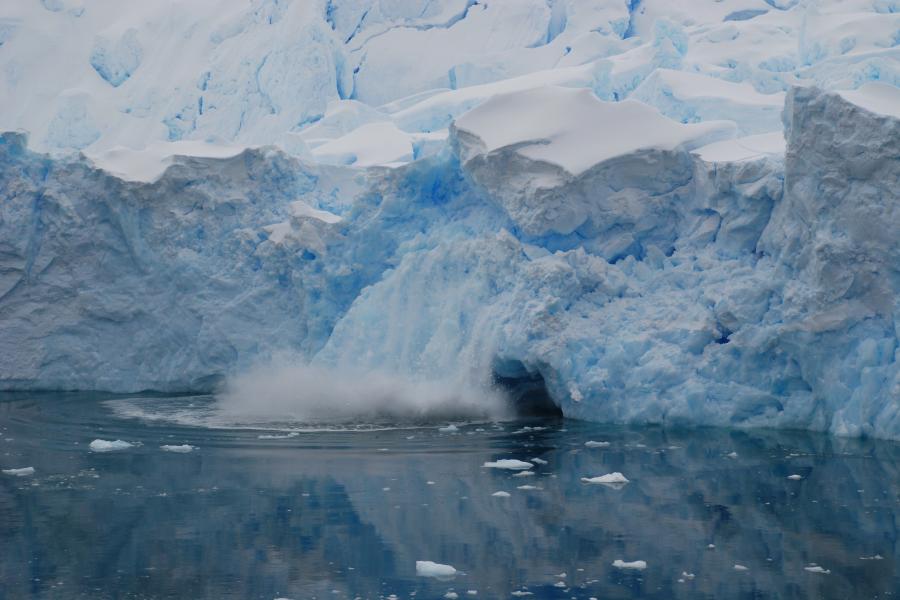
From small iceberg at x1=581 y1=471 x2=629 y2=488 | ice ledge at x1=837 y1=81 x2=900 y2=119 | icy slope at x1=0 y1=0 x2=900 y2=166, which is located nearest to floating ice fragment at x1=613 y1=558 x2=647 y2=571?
small iceberg at x1=581 y1=471 x2=629 y2=488

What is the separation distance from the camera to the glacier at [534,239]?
32.0ft

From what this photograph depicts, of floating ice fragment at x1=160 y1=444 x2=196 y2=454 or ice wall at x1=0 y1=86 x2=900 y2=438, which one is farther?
ice wall at x1=0 y1=86 x2=900 y2=438

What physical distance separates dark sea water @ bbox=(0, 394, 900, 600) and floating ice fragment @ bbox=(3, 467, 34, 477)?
103mm

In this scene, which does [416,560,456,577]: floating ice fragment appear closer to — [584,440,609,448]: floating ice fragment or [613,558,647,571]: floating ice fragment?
[613,558,647,571]: floating ice fragment

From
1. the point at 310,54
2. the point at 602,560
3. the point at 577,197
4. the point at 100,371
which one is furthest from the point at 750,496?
the point at 310,54

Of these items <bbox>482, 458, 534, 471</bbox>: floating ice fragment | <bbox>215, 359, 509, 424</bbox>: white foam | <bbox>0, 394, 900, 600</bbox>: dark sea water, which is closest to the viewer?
<bbox>0, 394, 900, 600</bbox>: dark sea water

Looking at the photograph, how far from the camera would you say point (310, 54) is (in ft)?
74.9

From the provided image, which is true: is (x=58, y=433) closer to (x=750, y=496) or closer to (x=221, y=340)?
(x=221, y=340)

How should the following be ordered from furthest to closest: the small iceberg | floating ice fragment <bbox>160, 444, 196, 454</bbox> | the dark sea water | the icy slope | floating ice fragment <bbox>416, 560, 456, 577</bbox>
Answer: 1. the icy slope
2. floating ice fragment <bbox>160, 444, 196, 454</bbox>
3. the small iceberg
4. floating ice fragment <bbox>416, 560, 456, 577</bbox>
5. the dark sea water

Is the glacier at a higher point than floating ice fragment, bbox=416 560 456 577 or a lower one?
higher

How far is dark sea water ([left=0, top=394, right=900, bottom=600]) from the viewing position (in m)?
5.13

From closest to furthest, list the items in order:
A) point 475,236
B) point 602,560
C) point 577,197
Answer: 1. point 602,560
2. point 577,197
3. point 475,236

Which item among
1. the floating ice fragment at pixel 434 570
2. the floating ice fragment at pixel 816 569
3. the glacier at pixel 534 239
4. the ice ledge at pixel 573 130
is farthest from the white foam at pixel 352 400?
the floating ice fragment at pixel 816 569

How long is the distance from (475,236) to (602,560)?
23.1ft
